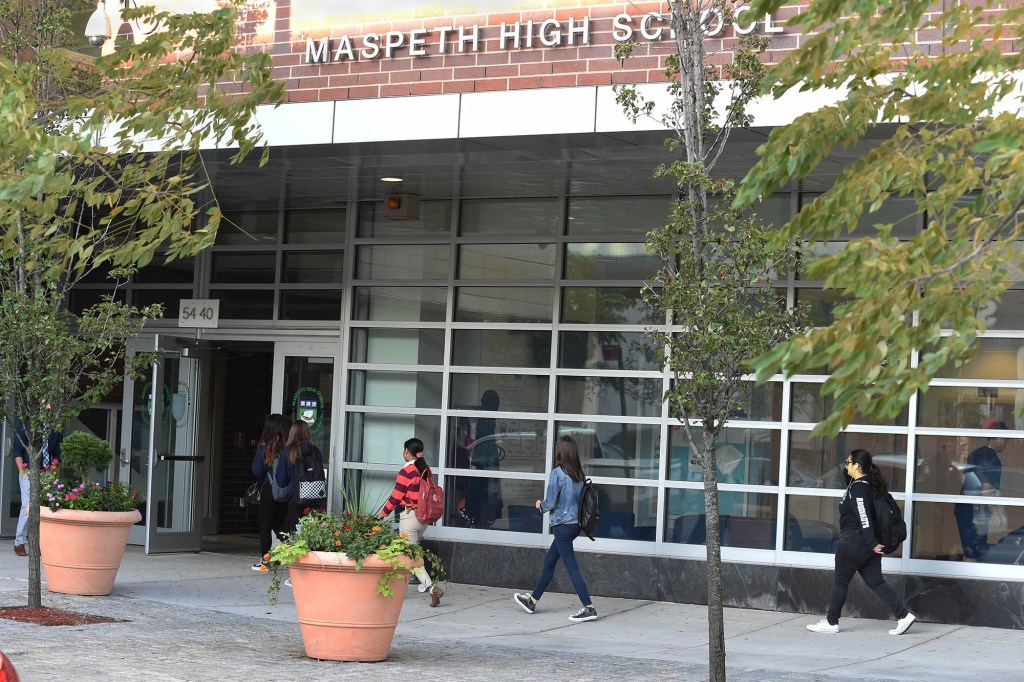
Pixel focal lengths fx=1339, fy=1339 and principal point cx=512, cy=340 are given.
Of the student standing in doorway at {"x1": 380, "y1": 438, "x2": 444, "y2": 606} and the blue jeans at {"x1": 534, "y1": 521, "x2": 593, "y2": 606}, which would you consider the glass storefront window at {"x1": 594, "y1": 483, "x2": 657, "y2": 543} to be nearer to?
the blue jeans at {"x1": 534, "y1": 521, "x2": 593, "y2": 606}

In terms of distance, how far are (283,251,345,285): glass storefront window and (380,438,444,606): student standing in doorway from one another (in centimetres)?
291

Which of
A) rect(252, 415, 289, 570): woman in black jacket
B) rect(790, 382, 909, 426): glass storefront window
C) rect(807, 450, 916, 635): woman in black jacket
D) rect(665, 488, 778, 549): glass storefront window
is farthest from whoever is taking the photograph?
rect(252, 415, 289, 570): woman in black jacket

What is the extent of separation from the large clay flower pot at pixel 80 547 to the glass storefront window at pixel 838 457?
5999 millimetres

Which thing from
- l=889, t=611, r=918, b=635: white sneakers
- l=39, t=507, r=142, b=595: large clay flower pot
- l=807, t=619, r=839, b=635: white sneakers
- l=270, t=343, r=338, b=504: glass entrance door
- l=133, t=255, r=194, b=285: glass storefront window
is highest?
l=133, t=255, r=194, b=285: glass storefront window

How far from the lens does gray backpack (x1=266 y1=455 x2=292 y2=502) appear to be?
13336 millimetres

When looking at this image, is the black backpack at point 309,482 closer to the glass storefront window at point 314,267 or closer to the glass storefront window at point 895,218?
the glass storefront window at point 314,267

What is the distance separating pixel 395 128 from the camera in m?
10.5

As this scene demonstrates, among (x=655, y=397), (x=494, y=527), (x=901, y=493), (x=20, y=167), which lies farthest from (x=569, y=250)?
(x=20, y=167)

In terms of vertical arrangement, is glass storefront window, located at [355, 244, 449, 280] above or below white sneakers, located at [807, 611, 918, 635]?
above

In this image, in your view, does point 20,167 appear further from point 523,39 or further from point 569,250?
point 569,250

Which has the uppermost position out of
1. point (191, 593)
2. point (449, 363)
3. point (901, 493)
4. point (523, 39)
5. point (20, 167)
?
point (523, 39)

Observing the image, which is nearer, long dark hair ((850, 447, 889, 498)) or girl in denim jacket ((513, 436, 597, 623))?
long dark hair ((850, 447, 889, 498))

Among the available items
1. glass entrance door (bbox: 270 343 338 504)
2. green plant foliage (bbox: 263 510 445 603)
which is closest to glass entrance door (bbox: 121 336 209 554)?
glass entrance door (bbox: 270 343 338 504)

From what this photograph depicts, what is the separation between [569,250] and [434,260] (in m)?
1.53
